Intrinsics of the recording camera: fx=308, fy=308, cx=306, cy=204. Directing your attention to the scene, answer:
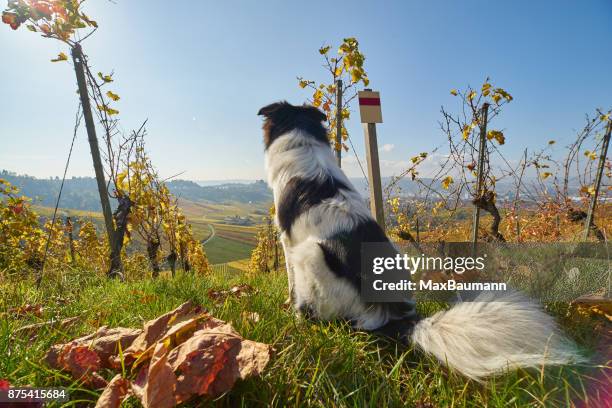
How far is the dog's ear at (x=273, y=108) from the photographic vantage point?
155 inches

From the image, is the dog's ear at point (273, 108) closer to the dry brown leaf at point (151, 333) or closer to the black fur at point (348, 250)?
the black fur at point (348, 250)

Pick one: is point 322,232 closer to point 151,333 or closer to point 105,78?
point 151,333

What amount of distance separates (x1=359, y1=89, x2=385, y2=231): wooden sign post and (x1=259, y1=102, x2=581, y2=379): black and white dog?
54 cm

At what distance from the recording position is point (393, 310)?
7.97 feet

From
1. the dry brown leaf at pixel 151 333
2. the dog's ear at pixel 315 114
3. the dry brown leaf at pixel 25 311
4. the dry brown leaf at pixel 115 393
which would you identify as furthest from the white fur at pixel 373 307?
the dry brown leaf at pixel 25 311

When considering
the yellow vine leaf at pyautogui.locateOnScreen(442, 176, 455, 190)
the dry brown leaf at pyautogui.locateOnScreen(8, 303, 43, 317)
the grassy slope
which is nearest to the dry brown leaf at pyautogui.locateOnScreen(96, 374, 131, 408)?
the grassy slope

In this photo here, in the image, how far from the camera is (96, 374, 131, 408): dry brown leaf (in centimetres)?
129

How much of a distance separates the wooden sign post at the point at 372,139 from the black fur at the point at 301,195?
1115 mm

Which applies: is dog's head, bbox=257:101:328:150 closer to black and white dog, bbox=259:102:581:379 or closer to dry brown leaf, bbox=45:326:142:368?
black and white dog, bbox=259:102:581:379

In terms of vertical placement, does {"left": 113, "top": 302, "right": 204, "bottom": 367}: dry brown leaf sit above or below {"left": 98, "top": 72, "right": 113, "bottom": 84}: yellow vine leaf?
below

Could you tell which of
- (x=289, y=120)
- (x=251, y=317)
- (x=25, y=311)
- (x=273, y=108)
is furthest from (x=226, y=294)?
(x=273, y=108)

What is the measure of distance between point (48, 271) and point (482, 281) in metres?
5.34

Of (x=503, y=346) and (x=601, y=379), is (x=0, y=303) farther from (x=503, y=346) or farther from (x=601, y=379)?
(x=601, y=379)

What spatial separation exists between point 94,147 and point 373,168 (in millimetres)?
4118
